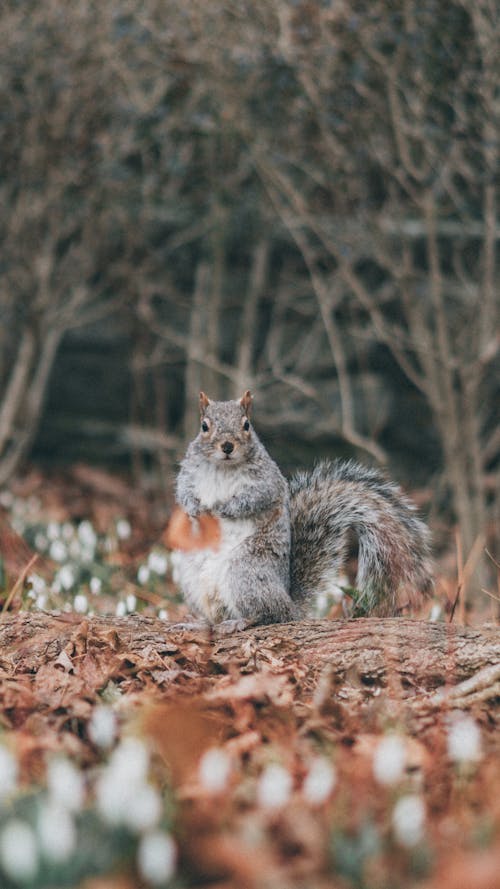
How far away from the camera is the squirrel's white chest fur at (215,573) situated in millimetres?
2893

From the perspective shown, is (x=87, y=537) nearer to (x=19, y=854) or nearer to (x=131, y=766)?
(x=131, y=766)

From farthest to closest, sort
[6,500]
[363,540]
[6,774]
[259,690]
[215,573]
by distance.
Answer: [6,500]
[363,540]
[215,573]
[259,690]
[6,774]

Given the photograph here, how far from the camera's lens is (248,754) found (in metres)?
2.00

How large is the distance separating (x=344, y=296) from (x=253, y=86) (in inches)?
82.0

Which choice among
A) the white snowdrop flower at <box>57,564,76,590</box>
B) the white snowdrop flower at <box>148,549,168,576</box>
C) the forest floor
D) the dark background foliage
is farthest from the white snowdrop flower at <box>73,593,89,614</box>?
the dark background foliage

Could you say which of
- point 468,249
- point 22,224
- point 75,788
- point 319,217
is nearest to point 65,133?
point 22,224

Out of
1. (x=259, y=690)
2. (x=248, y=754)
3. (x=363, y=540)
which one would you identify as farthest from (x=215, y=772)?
(x=363, y=540)

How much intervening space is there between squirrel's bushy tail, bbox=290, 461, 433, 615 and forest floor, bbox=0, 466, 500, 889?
0.88 feet

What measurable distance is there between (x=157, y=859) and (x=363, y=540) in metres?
1.78

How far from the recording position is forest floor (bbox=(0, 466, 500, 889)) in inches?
55.7

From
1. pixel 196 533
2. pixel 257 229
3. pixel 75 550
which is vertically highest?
pixel 257 229

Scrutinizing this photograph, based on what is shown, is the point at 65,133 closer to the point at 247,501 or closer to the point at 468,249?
the point at 468,249

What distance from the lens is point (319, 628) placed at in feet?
9.05

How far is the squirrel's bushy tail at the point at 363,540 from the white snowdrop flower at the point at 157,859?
5.57 ft
